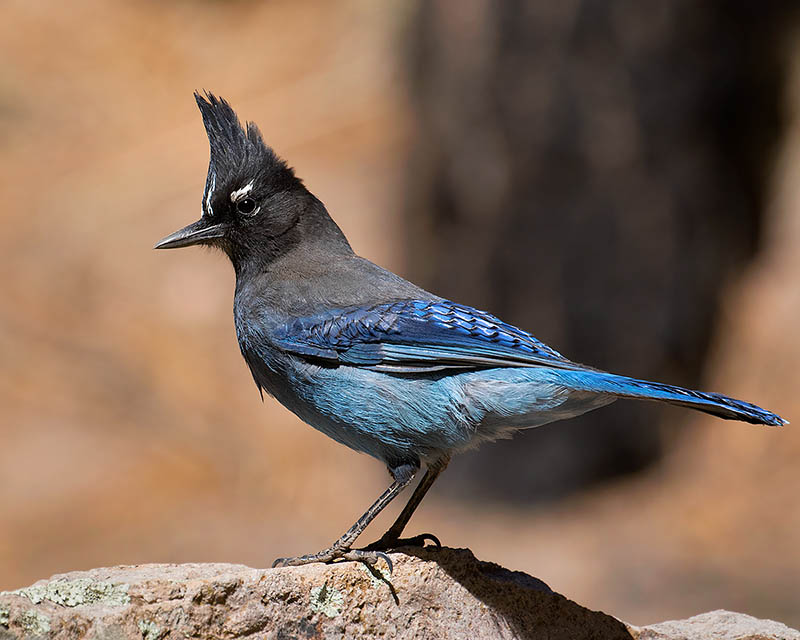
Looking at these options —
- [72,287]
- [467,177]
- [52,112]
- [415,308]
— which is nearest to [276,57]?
[52,112]

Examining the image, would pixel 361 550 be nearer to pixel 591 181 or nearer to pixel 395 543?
pixel 395 543

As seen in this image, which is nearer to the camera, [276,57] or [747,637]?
[747,637]

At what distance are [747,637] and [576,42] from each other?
541 cm

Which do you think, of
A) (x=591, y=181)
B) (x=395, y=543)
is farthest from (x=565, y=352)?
(x=395, y=543)

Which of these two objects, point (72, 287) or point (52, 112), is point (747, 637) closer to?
point (72, 287)

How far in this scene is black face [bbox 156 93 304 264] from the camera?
189 inches

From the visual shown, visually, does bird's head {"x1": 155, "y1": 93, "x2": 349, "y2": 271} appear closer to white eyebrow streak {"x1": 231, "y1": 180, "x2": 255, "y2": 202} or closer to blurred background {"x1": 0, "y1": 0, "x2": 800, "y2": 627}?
white eyebrow streak {"x1": 231, "y1": 180, "x2": 255, "y2": 202}

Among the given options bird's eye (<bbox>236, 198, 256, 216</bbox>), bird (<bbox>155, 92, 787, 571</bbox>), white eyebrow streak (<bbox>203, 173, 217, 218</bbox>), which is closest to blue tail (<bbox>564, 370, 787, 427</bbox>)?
bird (<bbox>155, 92, 787, 571</bbox>)

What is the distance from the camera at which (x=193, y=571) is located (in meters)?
4.15

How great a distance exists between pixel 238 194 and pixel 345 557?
5.18ft

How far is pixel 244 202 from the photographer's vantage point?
4.84 m

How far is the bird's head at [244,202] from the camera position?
4.79 meters

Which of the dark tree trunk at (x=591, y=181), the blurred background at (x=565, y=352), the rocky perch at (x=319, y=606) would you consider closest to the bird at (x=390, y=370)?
the rocky perch at (x=319, y=606)

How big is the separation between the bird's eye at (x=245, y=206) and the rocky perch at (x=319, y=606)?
1.46 meters
